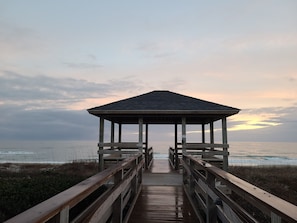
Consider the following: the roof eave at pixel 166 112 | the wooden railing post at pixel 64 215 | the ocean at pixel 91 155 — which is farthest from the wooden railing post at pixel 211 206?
the ocean at pixel 91 155

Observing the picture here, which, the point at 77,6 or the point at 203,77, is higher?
the point at 77,6

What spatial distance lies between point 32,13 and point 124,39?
11.1 feet

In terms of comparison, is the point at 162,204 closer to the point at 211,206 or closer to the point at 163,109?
the point at 211,206

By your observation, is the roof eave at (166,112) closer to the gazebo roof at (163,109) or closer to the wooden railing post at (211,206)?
the gazebo roof at (163,109)

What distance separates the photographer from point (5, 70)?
57.5 feet

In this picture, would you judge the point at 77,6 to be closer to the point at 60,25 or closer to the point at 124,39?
the point at 60,25

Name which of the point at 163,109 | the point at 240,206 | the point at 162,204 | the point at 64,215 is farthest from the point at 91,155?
the point at 64,215

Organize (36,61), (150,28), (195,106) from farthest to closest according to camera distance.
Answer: (36,61), (150,28), (195,106)

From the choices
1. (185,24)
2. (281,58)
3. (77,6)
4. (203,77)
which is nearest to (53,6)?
(77,6)

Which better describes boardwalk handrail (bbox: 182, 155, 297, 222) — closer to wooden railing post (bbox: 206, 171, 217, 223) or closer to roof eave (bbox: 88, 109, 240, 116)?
wooden railing post (bbox: 206, 171, 217, 223)

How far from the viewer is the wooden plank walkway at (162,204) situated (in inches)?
175

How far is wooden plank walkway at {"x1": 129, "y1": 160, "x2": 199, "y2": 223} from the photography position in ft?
14.6

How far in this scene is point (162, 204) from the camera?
5.40m

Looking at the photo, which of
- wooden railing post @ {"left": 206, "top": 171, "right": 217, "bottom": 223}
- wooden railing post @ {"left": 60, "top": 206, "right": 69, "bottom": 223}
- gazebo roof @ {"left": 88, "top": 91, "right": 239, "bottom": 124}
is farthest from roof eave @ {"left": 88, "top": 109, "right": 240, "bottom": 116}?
wooden railing post @ {"left": 60, "top": 206, "right": 69, "bottom": 223}
